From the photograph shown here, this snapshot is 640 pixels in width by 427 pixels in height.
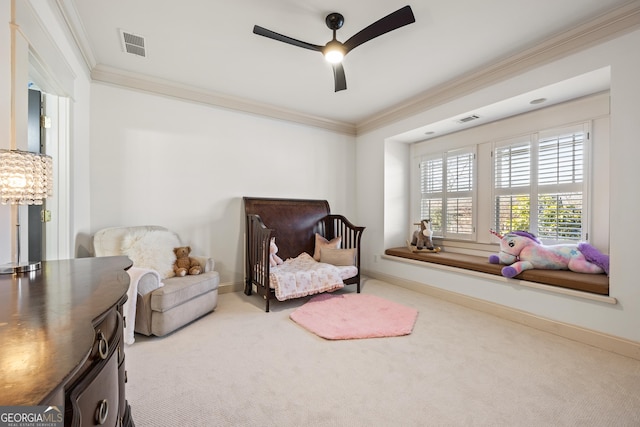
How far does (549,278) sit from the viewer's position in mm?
2484

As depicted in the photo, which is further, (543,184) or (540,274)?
(543,184)

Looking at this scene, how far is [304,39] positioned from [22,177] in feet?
7.06

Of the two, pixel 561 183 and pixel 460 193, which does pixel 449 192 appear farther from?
pixel 561 183

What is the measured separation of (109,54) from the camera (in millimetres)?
2670

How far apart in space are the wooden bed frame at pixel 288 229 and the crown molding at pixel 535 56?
1.74 m

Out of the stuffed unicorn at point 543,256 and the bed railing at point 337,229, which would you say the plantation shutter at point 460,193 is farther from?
the bed railing at point 337,229

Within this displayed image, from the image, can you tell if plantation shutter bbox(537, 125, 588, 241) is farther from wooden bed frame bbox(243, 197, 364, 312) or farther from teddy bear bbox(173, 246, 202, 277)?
teddy bear bbox(173, 246, 202, 277)

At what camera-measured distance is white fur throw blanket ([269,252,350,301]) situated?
115 inches

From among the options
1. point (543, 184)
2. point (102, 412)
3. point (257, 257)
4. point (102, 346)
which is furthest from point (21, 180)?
point (543, 184)

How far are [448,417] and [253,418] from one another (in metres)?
0.99

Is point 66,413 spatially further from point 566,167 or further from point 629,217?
point 566,167

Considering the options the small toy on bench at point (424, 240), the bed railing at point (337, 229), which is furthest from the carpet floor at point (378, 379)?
the bed railing at point (337, 229)

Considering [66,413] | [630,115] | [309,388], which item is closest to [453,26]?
[630,115]

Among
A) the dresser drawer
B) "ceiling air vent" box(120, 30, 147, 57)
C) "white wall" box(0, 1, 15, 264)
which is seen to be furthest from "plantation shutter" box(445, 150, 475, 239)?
"white wall" box(0, 1, 15, 264)
